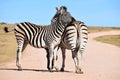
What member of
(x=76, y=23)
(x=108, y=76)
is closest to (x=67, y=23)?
(x=76, y=23)

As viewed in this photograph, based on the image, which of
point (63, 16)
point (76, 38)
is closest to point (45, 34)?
point (63, 16)

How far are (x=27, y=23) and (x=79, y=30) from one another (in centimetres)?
261

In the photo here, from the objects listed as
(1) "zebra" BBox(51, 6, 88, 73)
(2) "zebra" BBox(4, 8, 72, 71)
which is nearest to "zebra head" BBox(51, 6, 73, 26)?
(2) "zebra" BBox(4, 8, 72, 71)

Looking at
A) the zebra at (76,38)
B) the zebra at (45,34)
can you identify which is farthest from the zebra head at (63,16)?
the zebra at (76,38)

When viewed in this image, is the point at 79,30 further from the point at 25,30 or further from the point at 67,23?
the point at 25,30

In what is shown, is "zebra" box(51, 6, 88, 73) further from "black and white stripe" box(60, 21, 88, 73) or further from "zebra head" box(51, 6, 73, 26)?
"zebra head" box(51, 6, 73, 26)

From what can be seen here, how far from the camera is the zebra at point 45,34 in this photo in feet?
55.5

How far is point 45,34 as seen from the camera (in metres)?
17.5

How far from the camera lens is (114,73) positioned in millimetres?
15828

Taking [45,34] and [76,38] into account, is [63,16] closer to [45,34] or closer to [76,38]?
[45,34]

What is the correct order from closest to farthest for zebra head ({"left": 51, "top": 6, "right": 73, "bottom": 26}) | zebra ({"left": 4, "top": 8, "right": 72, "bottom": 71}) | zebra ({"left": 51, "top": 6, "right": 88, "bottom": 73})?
zebra ({"left": 51, "top": 6, "right": 88, "bottom": 73}), zebra ({"left": 4, "top": 8, "right": 72, "bottom": 71}), zebra head ({"left": 51, "top": 6, "right": 73, "bottom": 26})

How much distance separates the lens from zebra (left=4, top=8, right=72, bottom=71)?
16.9 m

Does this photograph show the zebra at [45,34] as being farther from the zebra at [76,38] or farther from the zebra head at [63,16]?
the zebra at [76,38]

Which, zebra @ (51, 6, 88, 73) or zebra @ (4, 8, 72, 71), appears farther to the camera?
zebra @ (4, 8, 72, 71)
